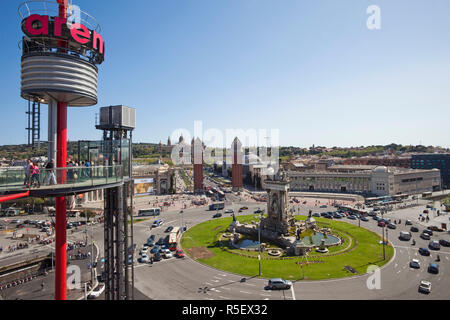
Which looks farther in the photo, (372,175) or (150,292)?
(372,175)

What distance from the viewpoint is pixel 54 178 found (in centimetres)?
1144

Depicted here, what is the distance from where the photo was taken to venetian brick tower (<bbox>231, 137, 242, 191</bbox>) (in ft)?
323

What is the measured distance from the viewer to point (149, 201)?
81.1m

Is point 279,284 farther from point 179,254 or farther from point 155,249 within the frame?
point 155,249

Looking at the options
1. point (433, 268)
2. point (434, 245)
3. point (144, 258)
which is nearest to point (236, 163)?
point (144, 258)

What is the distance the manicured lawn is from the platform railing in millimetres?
24342

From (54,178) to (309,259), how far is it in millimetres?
33546

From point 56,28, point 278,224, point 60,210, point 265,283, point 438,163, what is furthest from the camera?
point 438,163

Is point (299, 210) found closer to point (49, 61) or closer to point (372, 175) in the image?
point (372, 175)

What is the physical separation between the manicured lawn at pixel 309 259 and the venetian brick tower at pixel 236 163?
51570 millimetres

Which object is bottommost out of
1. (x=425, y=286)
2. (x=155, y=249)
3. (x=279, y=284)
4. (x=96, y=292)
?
(x=96, y=292)

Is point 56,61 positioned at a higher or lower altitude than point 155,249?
higher

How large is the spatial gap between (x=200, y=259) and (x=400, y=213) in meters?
53.8

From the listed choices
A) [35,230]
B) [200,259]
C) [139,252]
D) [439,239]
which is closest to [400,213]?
[439,239]
